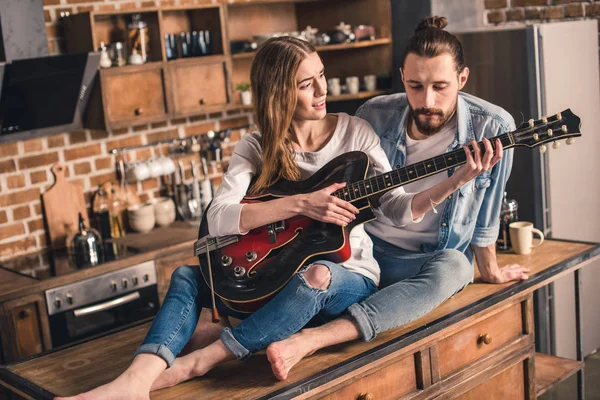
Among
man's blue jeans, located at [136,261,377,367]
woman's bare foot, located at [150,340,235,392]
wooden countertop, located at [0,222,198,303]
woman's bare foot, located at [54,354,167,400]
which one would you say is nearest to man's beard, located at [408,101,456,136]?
man's blue jeans, located at [136,261,377,367]

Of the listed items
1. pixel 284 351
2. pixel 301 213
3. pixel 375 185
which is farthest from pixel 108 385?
pixel 375 185

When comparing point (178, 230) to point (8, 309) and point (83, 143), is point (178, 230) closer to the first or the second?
point (83, 143)

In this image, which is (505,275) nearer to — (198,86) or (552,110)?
(552,110)

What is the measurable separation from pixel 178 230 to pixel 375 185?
210cm

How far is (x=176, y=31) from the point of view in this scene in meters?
4.62

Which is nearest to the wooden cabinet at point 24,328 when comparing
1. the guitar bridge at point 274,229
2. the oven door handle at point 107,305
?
the oven door handle at point 107,305

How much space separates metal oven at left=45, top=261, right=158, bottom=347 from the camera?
12.1 ft

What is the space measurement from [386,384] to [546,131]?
2.98ft

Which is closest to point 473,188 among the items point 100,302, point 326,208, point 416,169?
point 416,169

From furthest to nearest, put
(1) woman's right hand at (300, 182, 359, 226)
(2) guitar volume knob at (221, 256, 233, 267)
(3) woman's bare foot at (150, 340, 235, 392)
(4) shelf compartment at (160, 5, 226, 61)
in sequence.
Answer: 1. (4) shelf compartment at (160, 5, 226, 61)
2. (2) guitar volume knob at (221, 256, 233, 267)
3. (1) woman's right hand at (300, 182, 359, 226)
4. (3) woman's bare foot at (150, 340, 235, 392)

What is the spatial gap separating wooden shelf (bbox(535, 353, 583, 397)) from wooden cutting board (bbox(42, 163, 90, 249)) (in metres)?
2.37

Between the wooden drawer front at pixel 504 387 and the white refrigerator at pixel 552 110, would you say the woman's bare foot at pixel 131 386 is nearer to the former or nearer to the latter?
the wooden drawer front at pixel 504 387

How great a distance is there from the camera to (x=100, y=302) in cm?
383

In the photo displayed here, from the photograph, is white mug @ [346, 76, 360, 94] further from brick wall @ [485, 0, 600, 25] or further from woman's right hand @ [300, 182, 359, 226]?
woman's right hand @ [300, 182, 359, 226]
